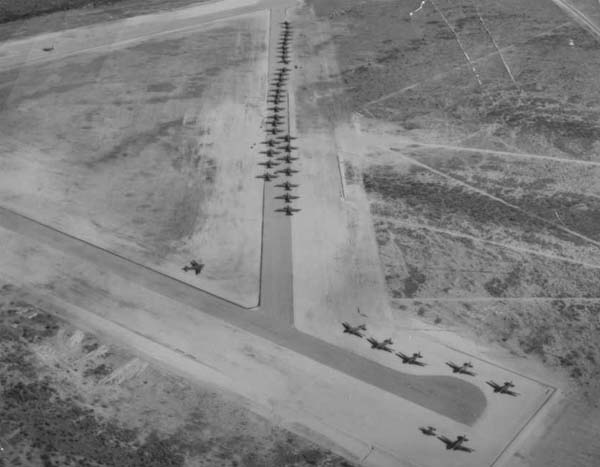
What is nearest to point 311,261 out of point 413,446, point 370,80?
point 413,446

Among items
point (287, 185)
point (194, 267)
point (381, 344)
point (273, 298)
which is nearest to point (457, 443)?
point (381, 344)

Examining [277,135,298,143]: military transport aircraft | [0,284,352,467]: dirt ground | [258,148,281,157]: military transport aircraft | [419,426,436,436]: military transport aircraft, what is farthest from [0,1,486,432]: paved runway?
[277,135,298,143]: military transport aircraft

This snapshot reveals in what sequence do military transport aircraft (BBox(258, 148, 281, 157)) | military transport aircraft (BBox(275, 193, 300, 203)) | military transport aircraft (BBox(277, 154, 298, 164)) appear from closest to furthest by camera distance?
1. military transport aircraft (BBox(275, 193, 300, 203))
2. military transport aircraft (BBox(277, 154, 298, 164))
3. military transport aircraft (BBox(258, 148, 281, 157))

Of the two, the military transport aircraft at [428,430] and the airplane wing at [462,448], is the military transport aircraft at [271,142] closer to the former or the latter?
the military transport aircraft at [428,430]

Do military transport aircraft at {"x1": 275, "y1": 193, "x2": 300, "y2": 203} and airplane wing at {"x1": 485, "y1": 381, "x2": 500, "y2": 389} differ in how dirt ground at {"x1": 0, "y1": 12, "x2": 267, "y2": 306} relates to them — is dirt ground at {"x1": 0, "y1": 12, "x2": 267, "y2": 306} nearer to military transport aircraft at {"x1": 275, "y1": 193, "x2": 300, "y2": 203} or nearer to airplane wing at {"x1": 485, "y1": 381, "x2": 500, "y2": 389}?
military transport aircraft at {"x1": 275, "y1": 193, "x2": 300, "y2": 203}

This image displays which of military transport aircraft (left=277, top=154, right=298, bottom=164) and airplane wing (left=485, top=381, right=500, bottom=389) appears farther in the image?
military transport aircraft (left=277, top=154, right=298, bottom=164)

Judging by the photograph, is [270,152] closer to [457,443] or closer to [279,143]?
[279,143]
